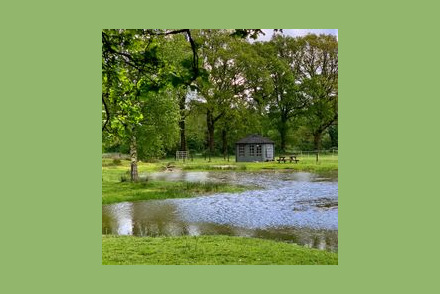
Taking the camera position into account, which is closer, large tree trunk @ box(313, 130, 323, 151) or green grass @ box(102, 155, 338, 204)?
green grass @ box(102, 155, 338, 204)

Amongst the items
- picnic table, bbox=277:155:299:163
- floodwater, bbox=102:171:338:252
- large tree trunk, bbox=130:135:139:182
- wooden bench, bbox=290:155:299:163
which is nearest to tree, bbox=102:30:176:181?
floodwater, bbox=102:171:338:252

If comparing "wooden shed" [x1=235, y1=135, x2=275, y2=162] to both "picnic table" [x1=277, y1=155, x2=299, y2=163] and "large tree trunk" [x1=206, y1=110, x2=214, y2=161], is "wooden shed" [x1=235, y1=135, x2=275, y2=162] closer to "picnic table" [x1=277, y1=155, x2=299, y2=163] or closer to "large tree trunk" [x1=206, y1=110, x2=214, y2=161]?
"large tree trunk" [x1=206, y1=110, x2=214, y2=161]

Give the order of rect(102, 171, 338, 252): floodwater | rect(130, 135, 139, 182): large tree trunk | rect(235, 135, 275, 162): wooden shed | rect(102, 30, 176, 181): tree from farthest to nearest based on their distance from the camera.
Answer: rect(235, 135, 275, 162): wooden shed
rect(130, 135, 139, 182): large tree trunk
rect(102, 171, 338, 252): floodwater
rect(102, 30, 176, 181): tree

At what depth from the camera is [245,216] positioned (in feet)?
30.6

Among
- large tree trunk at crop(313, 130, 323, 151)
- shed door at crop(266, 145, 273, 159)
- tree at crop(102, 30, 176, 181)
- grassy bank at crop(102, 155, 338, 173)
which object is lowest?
grassy bank at crop(102, 155, 338, 173)

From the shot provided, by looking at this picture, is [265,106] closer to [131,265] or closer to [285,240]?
[285,240]

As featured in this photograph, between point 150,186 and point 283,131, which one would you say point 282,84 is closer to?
point 283,131

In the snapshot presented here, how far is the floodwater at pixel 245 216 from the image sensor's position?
7.96 meters

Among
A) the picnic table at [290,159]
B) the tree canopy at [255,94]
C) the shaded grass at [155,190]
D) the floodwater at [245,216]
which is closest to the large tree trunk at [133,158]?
the tree canopy at [255,94]

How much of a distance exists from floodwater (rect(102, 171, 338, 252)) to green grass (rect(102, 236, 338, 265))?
0.66 meters

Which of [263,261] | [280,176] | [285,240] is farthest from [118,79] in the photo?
[280,176]

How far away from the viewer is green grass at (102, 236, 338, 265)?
6141 millimetres

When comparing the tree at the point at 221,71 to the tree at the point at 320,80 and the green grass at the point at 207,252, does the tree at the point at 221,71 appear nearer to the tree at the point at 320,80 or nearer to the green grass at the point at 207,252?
the tree at the point at 320,80

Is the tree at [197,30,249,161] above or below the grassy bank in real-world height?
→ above
